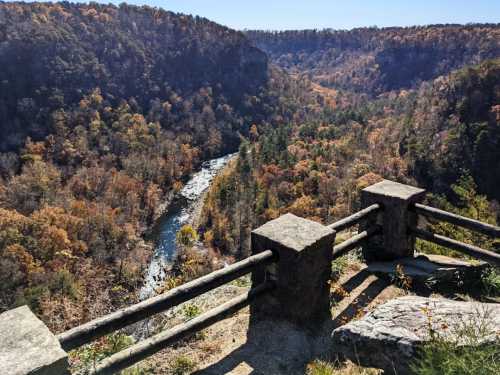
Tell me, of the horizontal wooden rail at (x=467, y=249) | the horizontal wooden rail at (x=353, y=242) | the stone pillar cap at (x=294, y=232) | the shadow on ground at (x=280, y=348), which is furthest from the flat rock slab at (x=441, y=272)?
the stone pillar cap at (x=294, y=232)

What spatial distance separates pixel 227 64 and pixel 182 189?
8700 centimetres

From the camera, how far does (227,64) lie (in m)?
163

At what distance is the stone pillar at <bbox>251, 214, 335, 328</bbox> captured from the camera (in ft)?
16.8

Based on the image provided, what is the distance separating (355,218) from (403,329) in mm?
2991

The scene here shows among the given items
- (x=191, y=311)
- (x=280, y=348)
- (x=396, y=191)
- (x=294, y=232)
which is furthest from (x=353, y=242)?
(x=191, y=311)

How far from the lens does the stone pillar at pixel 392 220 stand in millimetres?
6754

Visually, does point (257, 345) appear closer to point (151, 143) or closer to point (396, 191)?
point (396, 191)

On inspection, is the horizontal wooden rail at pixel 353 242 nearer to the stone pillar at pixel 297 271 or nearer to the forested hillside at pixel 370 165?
the stone pillar at pixel 297 271

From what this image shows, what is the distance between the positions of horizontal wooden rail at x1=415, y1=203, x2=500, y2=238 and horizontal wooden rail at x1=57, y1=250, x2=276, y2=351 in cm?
294

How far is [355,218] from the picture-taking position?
20.9 ft

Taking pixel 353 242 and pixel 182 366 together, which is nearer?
pixel 182 366

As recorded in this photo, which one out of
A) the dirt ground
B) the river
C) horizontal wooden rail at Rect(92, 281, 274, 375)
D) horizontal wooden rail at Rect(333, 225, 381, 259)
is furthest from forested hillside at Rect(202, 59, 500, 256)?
horizontal wooden rail at Rect(92, 281, 274, 375)

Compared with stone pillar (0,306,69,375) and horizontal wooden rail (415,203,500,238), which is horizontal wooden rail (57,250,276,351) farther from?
horizontal wooden rail (415,203,500,238)

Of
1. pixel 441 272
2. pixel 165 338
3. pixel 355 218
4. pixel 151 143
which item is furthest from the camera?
pixel 151 143
